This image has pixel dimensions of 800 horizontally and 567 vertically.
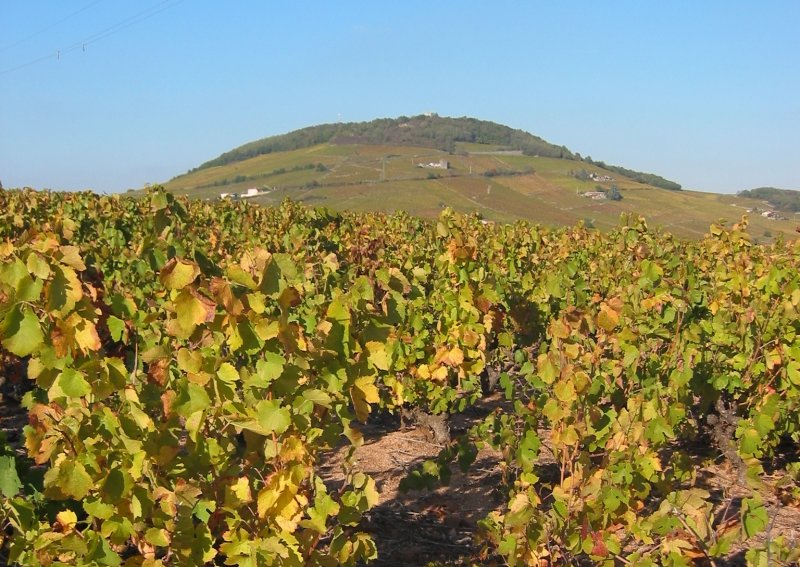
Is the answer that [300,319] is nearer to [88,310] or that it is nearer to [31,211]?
[88,310]

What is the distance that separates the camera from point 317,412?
3135 mm

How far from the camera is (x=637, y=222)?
35.5 ft

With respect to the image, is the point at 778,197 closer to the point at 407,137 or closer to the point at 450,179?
the point at 450,179

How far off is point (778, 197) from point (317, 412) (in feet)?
329

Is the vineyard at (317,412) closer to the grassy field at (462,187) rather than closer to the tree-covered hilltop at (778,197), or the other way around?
the grassy field at (462,187)

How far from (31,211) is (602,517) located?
1040 cm

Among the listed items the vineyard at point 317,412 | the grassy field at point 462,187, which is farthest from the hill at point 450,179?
the vineyard at point 317,412

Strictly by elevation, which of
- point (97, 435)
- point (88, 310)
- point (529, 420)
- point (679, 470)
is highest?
point (88, 310)

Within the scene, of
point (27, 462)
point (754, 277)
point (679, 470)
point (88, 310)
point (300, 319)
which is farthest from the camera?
point (754, 277)

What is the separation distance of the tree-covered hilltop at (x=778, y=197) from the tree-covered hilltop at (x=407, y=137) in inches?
1019

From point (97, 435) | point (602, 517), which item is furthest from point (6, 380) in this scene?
point (602, 517)

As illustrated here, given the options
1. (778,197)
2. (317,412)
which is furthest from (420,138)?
(317,412)

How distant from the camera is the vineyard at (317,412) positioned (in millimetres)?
2566

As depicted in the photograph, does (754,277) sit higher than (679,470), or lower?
higher
